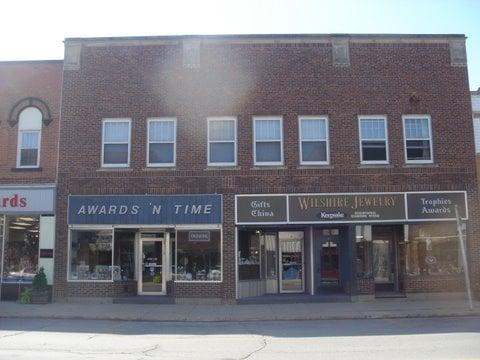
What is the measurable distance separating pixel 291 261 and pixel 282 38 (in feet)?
28.5

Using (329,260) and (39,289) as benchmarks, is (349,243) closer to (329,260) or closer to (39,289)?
(329,260)

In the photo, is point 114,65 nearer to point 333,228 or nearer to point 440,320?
point 333,228

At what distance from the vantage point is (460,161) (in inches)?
818

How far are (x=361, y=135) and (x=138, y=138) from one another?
8.49m

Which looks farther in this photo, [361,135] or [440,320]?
[361,135]

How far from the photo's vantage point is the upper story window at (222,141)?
20.8 meters

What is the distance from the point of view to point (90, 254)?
20.7 metres

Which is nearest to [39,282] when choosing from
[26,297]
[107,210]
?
[26,297]

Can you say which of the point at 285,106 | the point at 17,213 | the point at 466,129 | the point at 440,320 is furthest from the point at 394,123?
the point at 17,213

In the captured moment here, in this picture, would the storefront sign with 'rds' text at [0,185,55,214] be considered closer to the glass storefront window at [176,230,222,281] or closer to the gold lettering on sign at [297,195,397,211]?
the glass storefront window at [176,230,222,281]

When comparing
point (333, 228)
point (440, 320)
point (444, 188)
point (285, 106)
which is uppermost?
point (285, 106)

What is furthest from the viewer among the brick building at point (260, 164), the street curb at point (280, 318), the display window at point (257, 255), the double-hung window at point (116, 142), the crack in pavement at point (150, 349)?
the double-hung window at point (116, 142)

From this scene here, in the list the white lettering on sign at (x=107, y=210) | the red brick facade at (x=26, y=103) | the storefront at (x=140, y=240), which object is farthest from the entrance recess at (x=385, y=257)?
the red brick facade at (x=26, y=103)

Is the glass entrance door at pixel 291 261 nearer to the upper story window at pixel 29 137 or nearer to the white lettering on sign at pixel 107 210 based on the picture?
the white lettering on sign at pixel 107 210
